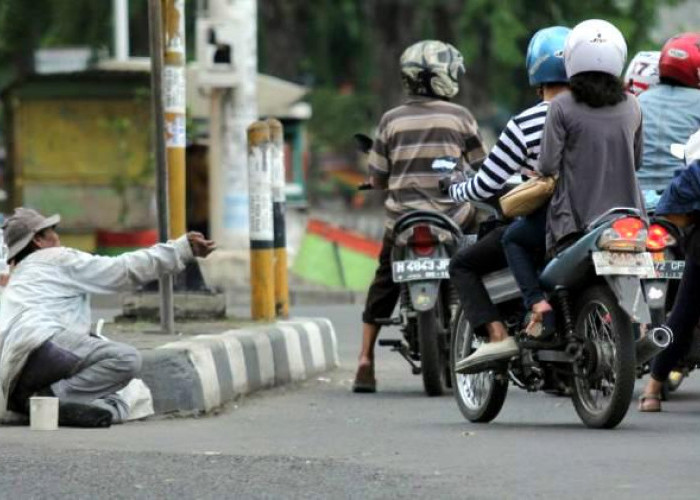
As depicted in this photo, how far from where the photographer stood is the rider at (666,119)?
1145 cm

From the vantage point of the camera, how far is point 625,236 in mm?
9188

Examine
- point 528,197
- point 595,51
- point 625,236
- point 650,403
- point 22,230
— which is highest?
point 595,51

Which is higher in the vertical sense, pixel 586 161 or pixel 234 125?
pixel 586 161

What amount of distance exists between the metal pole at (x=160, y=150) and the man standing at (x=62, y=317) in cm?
167

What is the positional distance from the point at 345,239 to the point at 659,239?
1591 cm

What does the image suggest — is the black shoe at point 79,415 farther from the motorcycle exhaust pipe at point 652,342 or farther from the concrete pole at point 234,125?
the concrete pole at point 234,125

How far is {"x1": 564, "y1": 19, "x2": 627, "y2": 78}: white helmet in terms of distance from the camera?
31.2 ft

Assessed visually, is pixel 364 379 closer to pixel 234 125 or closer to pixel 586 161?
pixel 586 161

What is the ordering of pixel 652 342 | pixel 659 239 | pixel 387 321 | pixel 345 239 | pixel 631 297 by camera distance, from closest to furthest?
pixel 631 297 → pixel 652 342 → pixel 659 239 → pixel 387 321 → pixel 345 239

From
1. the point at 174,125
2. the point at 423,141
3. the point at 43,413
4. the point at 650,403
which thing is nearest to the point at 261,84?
the point at 174,125

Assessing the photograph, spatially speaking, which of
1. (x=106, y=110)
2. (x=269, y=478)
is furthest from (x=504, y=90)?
(x=269, y=478)

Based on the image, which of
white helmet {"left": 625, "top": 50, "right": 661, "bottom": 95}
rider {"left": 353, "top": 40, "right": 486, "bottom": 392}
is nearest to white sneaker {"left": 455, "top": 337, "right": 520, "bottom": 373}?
rider {"left": 353, "top": 40, "right": 486, "bottom": 392}

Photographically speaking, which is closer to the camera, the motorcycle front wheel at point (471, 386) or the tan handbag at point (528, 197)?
the tan handbag at point (528, 197)

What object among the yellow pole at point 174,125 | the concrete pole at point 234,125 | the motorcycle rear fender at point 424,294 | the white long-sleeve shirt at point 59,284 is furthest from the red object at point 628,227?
the concrete pole at point 234,125
